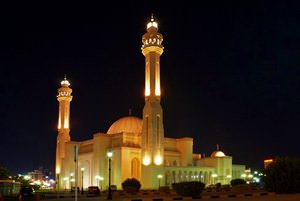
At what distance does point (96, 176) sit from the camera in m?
66.7

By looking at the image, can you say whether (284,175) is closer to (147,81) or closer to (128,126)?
(147,81)

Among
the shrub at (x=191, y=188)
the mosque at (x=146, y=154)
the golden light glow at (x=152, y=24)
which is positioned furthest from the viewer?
the golden light glow at (x=152, y=24)

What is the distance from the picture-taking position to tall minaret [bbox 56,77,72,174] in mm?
80000

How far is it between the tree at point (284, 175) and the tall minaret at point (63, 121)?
5520 cm

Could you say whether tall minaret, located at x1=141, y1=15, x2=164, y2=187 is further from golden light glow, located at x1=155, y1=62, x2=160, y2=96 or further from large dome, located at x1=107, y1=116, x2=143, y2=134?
large dome, located at x1=107, y1=116, x2=143, y2=134

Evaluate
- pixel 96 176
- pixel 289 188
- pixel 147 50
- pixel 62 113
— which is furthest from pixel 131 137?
pixel 289 188

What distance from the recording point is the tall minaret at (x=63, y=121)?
8000 centimetres

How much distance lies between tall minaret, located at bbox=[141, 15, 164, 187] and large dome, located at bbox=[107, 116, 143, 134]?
12020 mm

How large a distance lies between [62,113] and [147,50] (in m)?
26.9

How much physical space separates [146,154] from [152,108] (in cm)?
Result: 661

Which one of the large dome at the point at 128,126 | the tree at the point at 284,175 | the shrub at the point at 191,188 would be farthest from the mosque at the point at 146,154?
the tree at the point at 284,175

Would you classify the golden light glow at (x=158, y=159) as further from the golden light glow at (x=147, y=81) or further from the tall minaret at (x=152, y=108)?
the golden light glow at (x=147, y=81)

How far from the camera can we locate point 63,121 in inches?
3184

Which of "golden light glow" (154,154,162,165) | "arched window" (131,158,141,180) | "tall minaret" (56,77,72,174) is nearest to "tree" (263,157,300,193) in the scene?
"golden light glow" (154,154,162,165)
